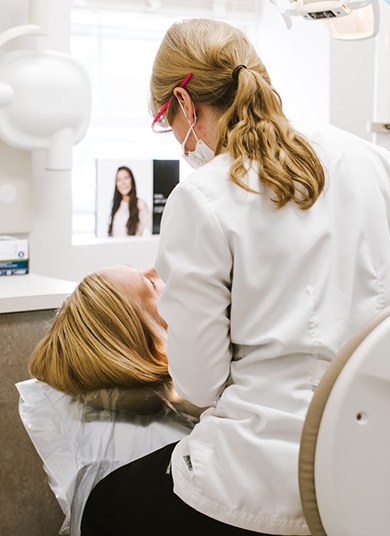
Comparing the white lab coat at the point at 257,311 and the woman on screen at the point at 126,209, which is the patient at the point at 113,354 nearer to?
A: the white lab coat at the point at 257,311

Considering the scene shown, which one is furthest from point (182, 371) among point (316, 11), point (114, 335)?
point (316, 11)

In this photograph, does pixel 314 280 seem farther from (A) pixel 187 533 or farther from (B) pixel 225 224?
(A) pixel 187 533

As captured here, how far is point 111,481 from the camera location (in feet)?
4.72

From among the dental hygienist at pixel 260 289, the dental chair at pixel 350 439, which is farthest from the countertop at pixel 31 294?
the dental chair at pixel 350 439

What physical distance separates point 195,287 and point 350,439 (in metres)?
0.28

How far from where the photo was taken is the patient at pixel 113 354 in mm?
1543

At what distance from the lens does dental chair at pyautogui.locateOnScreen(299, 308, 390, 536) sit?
1045mm

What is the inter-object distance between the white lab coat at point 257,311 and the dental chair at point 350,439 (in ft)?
0.31

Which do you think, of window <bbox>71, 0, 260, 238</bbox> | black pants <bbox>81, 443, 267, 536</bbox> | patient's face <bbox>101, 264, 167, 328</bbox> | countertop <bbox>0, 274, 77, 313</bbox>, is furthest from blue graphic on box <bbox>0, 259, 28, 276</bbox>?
black pants <bbox>81, 443, 267, 536</bbox>

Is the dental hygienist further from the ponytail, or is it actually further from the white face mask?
the white face mask

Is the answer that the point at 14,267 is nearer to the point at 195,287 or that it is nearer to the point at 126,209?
the point at 126,209

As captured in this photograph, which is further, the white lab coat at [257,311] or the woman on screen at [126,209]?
the woman on screen at [126,209]

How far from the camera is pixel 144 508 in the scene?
1333 millimetres

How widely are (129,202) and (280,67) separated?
0.79 meters
